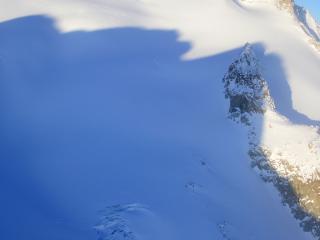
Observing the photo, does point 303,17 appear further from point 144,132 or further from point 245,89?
point 144,132

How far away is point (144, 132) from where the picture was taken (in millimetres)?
32344

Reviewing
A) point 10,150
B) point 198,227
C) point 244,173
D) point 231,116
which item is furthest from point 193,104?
point 10,150

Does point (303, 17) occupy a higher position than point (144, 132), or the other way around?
point (303, 17)

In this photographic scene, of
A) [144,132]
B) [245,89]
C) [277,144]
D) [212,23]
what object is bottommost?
[144,132]

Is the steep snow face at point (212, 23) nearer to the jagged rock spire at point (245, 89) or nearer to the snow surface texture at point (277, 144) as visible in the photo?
the jagged rock spire at point (245, 89)

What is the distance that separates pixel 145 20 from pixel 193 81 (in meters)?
10.1

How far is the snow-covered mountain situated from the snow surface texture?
8 centimetres

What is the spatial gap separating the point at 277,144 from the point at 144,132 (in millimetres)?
9079

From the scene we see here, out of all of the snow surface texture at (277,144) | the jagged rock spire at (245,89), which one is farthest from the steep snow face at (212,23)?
the snow surface texture at (277,144)

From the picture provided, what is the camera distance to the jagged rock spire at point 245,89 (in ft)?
119

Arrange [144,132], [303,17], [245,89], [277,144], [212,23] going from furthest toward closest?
[303,17], [212,23], [245,89], [277,144], [144,132]

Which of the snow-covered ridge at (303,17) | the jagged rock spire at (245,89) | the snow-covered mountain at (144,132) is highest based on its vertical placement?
the snow-covered ridge at (303,17)

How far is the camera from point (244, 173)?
108 feet

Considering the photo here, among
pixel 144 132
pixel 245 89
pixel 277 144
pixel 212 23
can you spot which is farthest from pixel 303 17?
pixel 144 132
